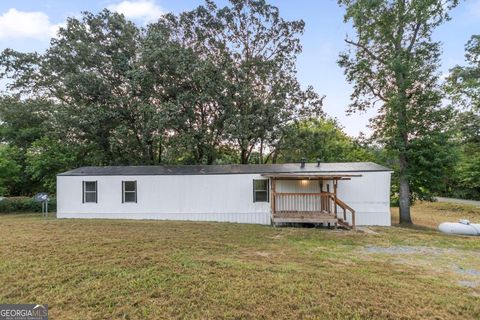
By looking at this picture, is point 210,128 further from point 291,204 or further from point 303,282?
point 303,282

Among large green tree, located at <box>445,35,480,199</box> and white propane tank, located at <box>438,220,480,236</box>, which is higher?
large green tree, located at <box>445,35,480,199</box>

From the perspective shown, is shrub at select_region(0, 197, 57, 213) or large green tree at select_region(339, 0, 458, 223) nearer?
large green tree at select_region(339, 0, 458, 223)

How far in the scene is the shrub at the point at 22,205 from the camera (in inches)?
590

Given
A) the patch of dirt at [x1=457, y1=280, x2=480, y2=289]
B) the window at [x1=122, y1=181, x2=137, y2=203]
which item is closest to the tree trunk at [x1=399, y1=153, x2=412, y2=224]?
the patch of dirt at [x1=457, y1=280, x2=480, y2=289]

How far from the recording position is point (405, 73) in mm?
12336

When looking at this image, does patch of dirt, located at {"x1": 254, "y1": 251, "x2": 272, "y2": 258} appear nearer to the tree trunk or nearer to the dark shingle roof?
the dark shingle roof

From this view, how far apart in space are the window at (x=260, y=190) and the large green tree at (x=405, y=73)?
6.94 m

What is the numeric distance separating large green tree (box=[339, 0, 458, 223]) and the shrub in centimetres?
1949

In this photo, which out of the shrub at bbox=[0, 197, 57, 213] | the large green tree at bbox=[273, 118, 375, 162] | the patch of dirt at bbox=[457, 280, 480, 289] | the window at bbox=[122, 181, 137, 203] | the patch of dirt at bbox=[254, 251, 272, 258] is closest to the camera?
the patch of dirt at bbox=[457, 280, 480, 289]

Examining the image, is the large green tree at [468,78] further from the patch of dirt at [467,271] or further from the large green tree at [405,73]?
the patch of dirt at [467,271]

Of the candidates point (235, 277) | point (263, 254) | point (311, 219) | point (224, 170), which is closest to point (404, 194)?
point (311, 219)

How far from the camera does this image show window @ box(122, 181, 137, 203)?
38.3 feet

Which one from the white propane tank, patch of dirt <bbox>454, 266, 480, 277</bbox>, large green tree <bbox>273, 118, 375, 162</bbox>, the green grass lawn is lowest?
the white propane tank

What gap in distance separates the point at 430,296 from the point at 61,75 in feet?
67.9
